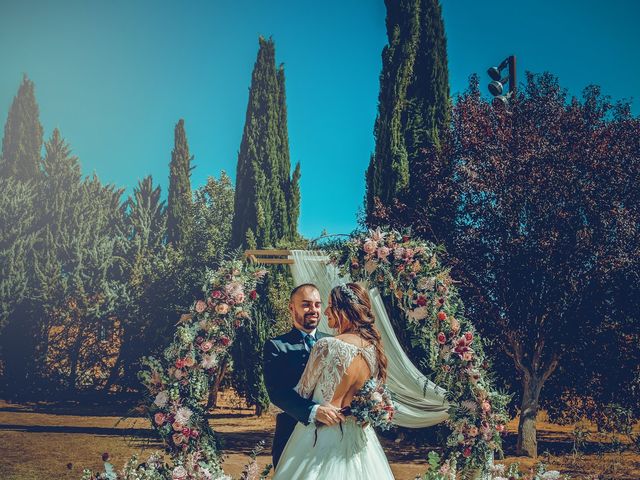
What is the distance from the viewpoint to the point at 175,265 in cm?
1599

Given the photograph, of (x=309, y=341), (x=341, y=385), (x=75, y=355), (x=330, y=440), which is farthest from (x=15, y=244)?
(x=341, y=385)

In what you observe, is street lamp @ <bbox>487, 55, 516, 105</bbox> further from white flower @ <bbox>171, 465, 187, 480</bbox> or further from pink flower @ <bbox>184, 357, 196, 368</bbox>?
white flower @ <bbox>171, 465, 187, 480</bbox>

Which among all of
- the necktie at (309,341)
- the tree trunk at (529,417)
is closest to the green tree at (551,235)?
the tree trunk at (529,417)

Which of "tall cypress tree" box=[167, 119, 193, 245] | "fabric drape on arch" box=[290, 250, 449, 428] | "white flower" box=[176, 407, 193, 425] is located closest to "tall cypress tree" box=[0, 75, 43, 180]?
"tall cypress tree" box=[167, 119, 193, 245]

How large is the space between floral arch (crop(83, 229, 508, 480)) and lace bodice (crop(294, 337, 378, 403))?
2101mm

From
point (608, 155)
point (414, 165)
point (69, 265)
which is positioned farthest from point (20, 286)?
point (608, 155)

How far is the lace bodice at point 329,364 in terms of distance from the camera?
382 cm

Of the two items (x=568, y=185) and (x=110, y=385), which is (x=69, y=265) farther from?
(x=568, y=185)

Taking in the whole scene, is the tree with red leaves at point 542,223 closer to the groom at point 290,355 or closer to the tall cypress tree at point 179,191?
the groom at point 290,355

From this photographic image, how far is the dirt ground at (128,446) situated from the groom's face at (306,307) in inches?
101

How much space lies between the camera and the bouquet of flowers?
3932mm

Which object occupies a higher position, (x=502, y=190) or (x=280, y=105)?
(x=280, y=105)

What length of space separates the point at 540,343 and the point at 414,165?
139 inches

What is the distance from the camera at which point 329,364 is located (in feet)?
12.7
